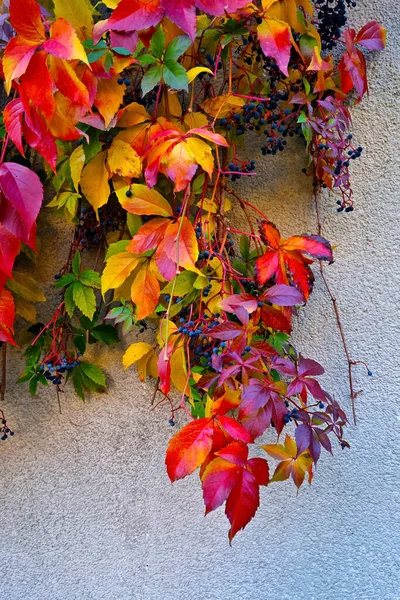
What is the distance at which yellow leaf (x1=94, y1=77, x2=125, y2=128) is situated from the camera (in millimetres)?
991

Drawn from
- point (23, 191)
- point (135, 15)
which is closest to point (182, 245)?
point (23, 191)

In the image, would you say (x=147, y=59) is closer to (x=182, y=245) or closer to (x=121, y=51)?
(x=121, y=51)

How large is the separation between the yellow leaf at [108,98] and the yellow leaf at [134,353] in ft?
1.71

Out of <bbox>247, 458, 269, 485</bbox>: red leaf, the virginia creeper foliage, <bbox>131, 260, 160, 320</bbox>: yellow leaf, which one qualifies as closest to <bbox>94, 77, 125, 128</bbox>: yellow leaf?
the virginia creeper foliage

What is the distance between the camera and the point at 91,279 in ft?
3.86

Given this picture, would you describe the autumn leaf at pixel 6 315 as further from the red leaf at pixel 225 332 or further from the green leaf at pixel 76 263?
Answer: the red leaf at pixel 225 332

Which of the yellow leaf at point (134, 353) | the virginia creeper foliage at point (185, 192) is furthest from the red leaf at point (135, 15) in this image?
the yellow leaf at point (134, 353)

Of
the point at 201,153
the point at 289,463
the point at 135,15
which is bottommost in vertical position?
the point at 289,463

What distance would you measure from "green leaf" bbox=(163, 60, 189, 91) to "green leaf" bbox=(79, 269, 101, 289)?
471 millimetres

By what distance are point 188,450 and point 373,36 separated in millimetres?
1084

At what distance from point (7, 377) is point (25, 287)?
280 mm

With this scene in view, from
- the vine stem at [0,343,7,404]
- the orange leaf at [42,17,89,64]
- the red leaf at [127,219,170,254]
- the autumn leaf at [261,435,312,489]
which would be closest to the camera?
the orange leaf at [42,17,89,64]

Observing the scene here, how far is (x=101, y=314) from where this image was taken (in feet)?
4.30

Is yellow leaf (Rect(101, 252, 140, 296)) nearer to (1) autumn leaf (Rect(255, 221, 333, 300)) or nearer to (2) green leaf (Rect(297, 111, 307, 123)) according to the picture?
(1) autumn leaf (Rect(255, 221, 333, 300))
